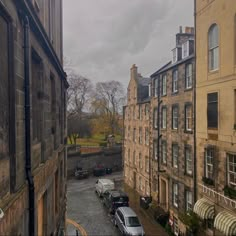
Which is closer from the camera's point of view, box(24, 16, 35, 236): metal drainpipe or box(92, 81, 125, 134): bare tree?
box(24, 16, 35, 236): metal drainpipe

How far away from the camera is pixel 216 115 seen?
51.0ft

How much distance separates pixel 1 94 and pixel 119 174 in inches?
1637

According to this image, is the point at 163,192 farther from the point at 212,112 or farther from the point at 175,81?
the point at 212,112

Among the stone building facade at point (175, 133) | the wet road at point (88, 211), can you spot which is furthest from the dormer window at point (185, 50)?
the wet road at point (88, 211)

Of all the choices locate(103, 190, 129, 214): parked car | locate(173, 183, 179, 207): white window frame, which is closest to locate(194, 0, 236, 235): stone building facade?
locate(173, 183, 179, 207): white window frame

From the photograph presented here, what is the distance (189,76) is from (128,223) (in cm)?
1127

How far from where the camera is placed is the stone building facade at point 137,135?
99.7 feet

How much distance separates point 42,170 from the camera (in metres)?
7.27

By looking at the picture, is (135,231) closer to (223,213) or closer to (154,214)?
(154,214)

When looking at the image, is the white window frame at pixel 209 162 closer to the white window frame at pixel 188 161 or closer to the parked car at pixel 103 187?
the white window frame at pixel 188 161

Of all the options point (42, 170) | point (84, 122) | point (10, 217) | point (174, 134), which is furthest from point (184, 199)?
point (84, 122)

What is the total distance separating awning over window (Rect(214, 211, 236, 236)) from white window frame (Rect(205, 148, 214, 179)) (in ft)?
8.29

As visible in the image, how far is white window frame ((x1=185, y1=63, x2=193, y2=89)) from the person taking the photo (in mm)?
19047

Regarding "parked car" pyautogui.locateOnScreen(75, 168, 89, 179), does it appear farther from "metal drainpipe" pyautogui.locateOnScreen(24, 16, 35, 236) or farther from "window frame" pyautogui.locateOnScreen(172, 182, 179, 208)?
"metal drainpipe" pyautogui.locateOnScreen(24, 16, 35, 236)
